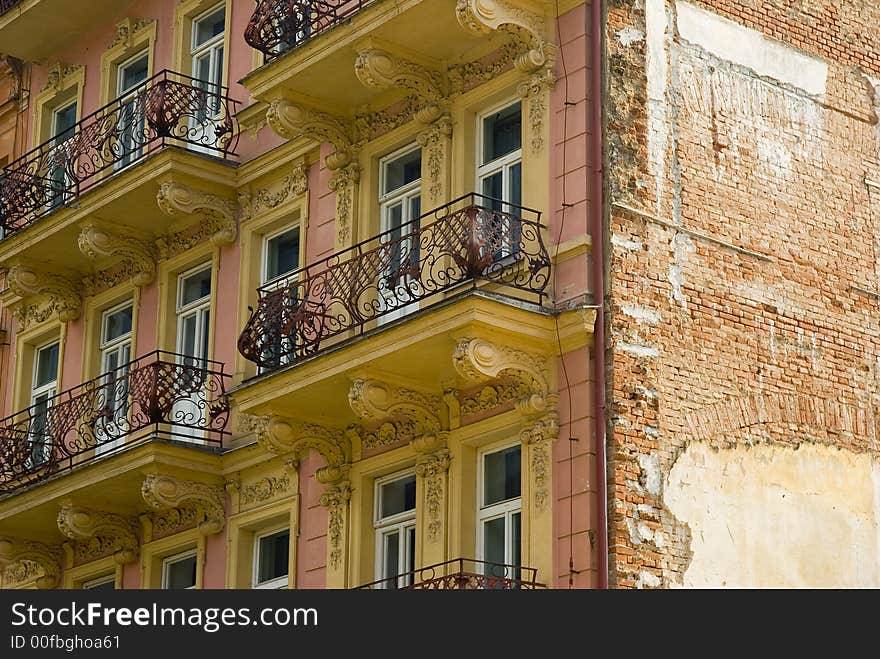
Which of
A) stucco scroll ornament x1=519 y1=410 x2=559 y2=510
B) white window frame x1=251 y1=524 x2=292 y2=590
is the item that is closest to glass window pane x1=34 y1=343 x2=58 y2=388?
white window frame x1=251 y1=524 x2=292 y2=590

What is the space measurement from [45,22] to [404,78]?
8020 millimetres

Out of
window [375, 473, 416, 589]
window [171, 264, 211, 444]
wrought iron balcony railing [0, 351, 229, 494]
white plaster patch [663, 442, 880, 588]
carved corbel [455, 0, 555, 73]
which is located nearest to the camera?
white plaster patch [663, 442, 880, 588]

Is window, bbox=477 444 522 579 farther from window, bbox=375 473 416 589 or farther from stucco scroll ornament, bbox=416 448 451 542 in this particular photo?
window, bbox=375 473 416 589

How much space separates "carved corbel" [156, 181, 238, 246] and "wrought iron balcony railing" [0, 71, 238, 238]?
1.76ft

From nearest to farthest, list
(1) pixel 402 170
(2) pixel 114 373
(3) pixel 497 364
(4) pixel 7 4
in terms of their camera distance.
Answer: (3) pixel 497 364 → (1) pixel 402 170 → (2) pixel 114 373 → (4) pixel 7 4

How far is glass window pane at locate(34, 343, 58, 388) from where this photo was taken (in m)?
28.1

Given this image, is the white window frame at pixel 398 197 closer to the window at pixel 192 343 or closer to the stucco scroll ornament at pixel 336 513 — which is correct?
the stucco scroll ornament at pixel 336 513

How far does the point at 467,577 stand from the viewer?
19781mm

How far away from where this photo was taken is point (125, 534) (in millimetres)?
25312

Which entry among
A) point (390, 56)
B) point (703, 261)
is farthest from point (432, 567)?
point (390, 56)

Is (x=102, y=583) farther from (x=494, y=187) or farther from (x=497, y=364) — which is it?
(x=497, y=364)

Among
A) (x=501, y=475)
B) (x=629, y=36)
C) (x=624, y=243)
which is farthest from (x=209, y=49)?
(x=501, y=475)

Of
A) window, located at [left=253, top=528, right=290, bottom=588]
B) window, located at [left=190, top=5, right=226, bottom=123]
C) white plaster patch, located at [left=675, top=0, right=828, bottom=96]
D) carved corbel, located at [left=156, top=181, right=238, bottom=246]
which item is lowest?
window, located at [left=253, top=528, right=290, bottom=588]

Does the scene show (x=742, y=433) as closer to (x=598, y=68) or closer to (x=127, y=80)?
(x=598, y=68)
